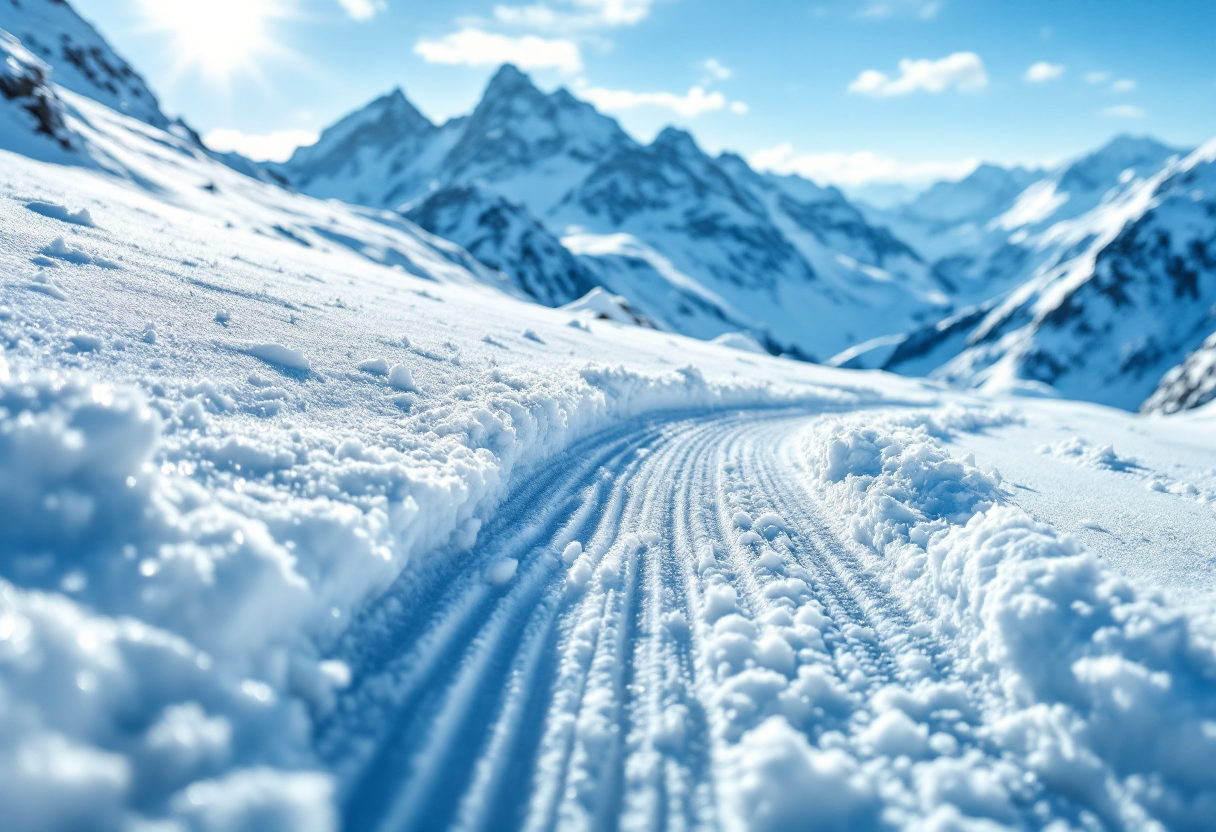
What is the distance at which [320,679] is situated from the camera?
113 inches

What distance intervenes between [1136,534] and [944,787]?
4930 millimetres

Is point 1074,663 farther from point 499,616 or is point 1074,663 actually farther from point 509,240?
point 509,240

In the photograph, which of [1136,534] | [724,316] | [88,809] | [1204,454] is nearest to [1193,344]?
[724,316]

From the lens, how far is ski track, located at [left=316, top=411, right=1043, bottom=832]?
2.68m

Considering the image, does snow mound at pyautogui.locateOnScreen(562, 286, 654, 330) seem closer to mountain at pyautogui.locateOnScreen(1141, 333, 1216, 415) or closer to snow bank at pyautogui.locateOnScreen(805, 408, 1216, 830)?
snow bank at pyautogui.locateOnScreen(805, 408, 1216, 830)

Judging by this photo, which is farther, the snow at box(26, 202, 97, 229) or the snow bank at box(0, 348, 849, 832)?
the snow at box(26, 202, 97, 229)

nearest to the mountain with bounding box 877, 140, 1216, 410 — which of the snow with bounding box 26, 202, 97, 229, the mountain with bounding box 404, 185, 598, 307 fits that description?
the mountain with bounding box 404, 185, 598, 307

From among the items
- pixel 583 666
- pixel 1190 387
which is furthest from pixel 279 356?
pixel 1190 387

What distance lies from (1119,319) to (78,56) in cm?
17508

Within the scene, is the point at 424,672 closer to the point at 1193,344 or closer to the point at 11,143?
the point at 11,143

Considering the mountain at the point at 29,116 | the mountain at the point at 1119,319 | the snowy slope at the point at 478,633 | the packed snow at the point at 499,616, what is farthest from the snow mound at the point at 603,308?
the mountain at the point at 1119,319

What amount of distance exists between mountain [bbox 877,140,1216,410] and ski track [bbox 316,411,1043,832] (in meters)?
133

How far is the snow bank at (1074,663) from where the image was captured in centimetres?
276

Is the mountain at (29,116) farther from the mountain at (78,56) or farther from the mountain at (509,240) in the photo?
the mountain at (509,240)
